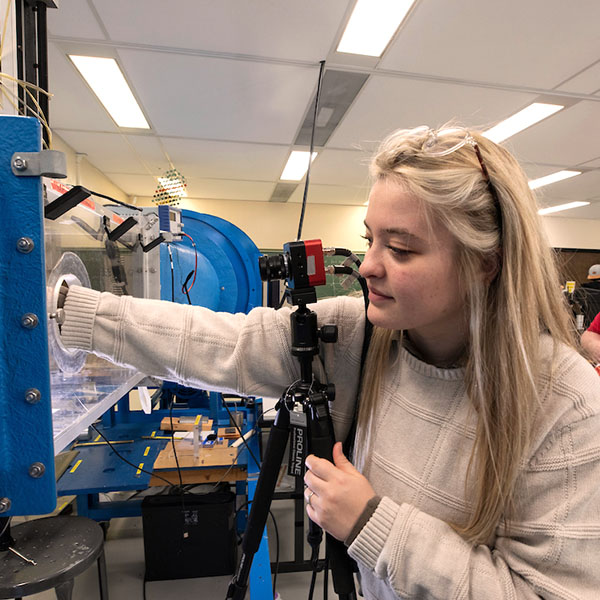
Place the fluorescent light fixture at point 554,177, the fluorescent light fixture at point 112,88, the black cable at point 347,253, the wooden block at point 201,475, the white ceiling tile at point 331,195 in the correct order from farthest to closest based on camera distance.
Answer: the white ceiling tile at point 331,195
the fluorescent light fixture at point 554,177
the fluorescent light fixture at point 112,88
the wooden block at point 201,475
the black cable at point 347,253

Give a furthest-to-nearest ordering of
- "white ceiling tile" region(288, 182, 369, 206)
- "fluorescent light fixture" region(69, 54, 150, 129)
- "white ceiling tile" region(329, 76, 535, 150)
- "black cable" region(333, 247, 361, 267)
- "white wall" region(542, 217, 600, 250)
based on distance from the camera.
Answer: "white wall" region(542, 217, 600, 250) → "white ceiling tile" region(288, 182, 369, 206) → "white ceiling tile" region(329, 76, 535, 150) → "fluorescent light fixture" region(69, 54, 150, 129) → "black cable" region(333, 247, 361, 267)

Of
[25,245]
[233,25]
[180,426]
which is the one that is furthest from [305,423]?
[233,25]

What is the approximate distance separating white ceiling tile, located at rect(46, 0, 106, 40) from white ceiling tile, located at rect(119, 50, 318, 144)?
19 centimetres

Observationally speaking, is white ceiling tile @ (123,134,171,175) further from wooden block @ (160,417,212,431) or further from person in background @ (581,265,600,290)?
person in background @ (581,265,600,290)

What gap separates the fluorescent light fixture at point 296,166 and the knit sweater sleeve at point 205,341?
3027 mm

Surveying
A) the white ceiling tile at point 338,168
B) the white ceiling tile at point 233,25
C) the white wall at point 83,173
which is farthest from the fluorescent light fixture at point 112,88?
the white ceiling tile at point 338,168

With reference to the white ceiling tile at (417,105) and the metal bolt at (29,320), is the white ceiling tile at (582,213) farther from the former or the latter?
the metal bolt at (29,320)

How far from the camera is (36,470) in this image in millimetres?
565

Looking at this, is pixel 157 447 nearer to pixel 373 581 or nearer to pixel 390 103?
pixel 373 581

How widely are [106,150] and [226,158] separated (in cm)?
107

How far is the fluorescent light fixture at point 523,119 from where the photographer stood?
8.83 ft

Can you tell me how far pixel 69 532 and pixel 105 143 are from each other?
3.12 metres

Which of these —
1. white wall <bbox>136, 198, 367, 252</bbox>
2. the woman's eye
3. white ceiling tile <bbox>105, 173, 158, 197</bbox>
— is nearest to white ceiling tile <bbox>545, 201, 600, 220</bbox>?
white wall <bbox>136, 198, 367, 252</bbox>

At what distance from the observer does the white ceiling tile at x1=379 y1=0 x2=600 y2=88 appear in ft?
5.72
